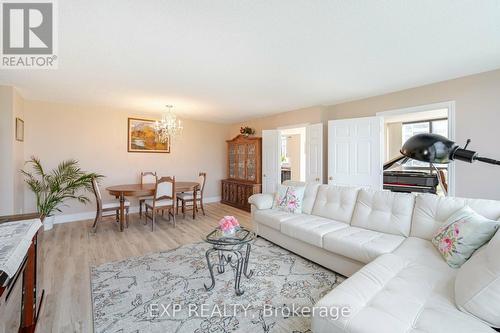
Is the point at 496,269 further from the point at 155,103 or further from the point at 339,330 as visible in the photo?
the point at 155,103

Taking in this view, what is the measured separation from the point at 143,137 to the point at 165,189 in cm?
187

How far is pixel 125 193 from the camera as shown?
393 centimetres

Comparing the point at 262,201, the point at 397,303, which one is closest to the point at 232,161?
the point at 262,201

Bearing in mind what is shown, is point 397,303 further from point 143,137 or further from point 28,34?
point 143,137

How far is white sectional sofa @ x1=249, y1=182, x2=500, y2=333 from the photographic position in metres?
1.17

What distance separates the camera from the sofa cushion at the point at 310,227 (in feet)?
8.49

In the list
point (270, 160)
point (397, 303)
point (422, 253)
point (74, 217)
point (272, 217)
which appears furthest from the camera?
point (270, 160)

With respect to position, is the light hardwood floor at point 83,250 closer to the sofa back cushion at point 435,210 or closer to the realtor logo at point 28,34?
the realtor logo at point 28,34

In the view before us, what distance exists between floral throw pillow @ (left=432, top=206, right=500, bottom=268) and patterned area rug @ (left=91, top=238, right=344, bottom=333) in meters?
1.03

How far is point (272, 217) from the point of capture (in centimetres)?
324

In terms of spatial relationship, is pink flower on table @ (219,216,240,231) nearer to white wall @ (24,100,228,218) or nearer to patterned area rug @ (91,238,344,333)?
patterned area rug @ (91,238,344,333)

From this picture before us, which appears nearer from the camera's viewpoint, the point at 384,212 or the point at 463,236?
the point at 463,236

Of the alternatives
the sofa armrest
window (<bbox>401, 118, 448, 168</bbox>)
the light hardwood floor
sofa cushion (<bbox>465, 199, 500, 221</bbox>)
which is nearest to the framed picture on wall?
the light hardwood floor

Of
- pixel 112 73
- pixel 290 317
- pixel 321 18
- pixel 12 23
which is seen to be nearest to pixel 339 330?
pixel 290 317
